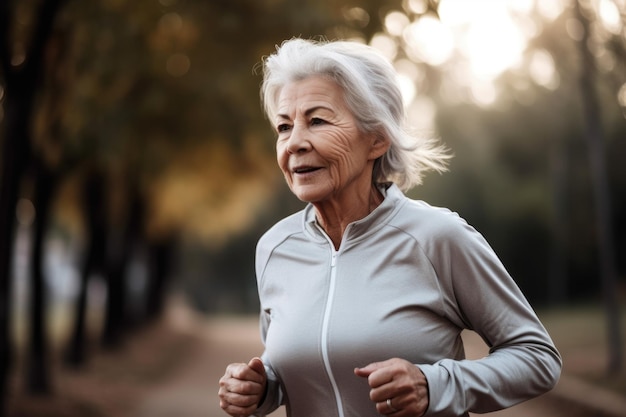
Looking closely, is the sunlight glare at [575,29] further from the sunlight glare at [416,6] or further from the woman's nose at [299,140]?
the woman's nose at [299,140]

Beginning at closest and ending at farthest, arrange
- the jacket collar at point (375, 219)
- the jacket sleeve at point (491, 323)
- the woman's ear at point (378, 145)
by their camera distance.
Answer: the jacket sleeve at point (491, 323), the jacket collar at point (375, 219), the woman's ear at point (378, 145)

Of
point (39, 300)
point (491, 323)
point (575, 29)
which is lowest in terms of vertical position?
point (491, 323)

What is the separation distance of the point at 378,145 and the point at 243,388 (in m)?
0.97

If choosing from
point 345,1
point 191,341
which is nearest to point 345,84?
point 345,1

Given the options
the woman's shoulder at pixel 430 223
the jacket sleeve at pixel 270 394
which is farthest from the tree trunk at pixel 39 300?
the woman's shoulder at pixel 430 223

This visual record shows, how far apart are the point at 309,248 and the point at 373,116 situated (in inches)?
20.6

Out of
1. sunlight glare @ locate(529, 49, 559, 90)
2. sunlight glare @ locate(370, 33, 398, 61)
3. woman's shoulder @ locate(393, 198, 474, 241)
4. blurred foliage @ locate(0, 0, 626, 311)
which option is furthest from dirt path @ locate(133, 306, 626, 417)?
woman's shoulder @ locate(393, 198, 474, 241)

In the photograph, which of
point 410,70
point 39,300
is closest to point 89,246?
point 39,300

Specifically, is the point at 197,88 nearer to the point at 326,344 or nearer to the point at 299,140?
the point at 299,140

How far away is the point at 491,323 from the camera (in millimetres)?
2777

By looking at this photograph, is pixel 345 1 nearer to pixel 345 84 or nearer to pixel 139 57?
pixel 139 57

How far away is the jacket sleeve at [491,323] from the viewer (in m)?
2.69

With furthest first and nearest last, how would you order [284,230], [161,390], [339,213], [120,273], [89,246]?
1. [120,273]
2. [89,246]
3. [161,390]
4. [284,230]
5. [339,213]

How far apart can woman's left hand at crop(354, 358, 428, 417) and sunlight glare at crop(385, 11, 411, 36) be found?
6529 millimetres
